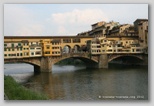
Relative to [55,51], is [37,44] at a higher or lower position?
higher

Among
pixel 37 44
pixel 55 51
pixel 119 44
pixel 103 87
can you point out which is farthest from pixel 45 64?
pixel 103 87

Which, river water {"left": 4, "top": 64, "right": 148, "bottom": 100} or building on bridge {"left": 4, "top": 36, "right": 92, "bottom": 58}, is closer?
river water {"left": 4, "top": 64, "right": 148, "bottom": 100}

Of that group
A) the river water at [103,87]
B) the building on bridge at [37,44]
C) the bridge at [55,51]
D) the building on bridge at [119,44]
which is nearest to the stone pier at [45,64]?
the bridge at [55,51]

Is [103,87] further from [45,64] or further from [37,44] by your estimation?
[45,64]

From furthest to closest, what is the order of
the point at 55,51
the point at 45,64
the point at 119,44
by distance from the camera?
1. the point at 45,64
2. the point at 55,51
3. the point at 119,44

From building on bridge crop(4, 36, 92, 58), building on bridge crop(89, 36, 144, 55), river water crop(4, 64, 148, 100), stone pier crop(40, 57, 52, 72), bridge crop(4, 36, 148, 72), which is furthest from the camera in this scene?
stone pier crop(40, 57, 52, 72)

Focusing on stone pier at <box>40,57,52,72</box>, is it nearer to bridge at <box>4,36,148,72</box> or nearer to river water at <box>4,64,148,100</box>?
bridge at <box>4,36,148,72</box>

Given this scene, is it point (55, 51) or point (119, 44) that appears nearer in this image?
point (119, 44)

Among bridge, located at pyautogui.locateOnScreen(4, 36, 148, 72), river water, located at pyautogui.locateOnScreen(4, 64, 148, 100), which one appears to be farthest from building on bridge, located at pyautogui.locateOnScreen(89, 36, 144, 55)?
river water, located at pyautogui.locateOnScreen(4, 64, 148, 100)

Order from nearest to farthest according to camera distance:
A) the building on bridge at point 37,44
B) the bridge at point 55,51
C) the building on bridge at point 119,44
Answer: the building on bridge at point 37,44 → the bridge at point 55,51 → the building on bridge at point 119,44

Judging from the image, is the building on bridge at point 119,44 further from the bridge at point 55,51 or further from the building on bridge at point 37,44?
the building on bridge at point 37,44

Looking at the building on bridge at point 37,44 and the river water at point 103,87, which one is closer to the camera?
the river water at point 103,87

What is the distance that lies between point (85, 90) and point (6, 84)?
186cm

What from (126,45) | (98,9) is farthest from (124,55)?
(98,9)
